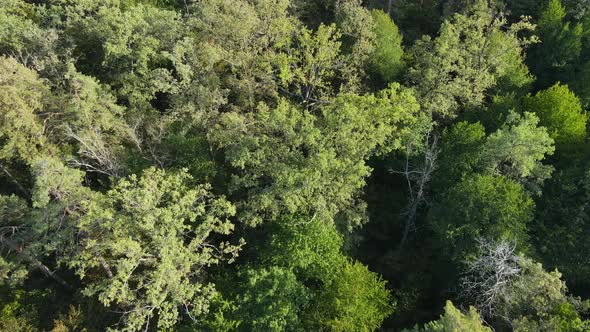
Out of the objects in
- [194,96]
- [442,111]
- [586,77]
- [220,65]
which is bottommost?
[194,96]

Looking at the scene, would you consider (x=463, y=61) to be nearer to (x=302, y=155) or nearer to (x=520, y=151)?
(x=520, y=151)

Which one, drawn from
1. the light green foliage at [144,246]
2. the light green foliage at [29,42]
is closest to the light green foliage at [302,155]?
the light green foliage at [144,246]

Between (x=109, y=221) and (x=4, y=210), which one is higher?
(x=109, y=221)

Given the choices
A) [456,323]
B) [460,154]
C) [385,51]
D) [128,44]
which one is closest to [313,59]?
[385,51]

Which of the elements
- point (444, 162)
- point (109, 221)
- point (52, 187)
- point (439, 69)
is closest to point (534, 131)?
point (444, 162)

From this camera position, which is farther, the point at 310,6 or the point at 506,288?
the point at 310,6

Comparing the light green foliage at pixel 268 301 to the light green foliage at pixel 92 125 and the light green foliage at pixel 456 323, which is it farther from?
the light green foliage at pixel 92 125

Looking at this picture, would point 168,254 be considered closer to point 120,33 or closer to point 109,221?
point 109,221
